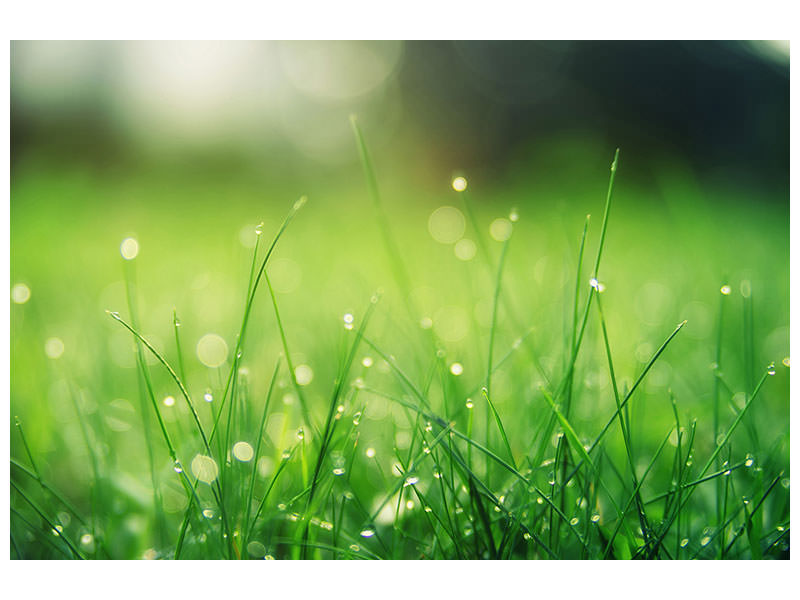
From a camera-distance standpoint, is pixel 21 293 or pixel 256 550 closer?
pixel 256 550

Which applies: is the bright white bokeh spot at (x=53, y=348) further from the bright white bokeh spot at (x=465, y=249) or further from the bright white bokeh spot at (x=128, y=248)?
the bright white bokeh spot at (x=465, y=249)

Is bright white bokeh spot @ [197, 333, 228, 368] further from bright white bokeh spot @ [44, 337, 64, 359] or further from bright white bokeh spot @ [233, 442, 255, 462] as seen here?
bright white bokeh spot @ [233, 442, 255, 462]

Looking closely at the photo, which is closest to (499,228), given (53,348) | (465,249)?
(465,249)

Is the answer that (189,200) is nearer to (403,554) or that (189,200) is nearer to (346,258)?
(346,258)

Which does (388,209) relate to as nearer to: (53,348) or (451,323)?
(451,323)

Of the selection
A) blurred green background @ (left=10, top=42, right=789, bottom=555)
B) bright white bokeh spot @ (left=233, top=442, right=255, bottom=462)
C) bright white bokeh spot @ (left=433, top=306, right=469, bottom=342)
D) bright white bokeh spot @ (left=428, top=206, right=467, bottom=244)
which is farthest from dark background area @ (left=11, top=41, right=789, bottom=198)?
bright white bokeh spot @ (left=233, top=442, right=255, bottom=462)
